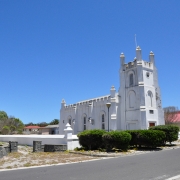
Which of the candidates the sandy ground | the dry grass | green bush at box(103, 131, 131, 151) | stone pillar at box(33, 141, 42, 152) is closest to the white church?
green bush at box(103, 131, 131, 151)

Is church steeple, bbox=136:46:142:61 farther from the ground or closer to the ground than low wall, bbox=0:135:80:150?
farther from the ground

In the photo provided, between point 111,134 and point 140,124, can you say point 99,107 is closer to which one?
point 140,124

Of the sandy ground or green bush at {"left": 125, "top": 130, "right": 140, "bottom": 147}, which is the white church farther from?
the sandy ground

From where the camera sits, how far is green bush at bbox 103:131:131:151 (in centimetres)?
1636

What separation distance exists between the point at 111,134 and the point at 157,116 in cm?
1743

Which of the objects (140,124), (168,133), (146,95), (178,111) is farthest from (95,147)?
(178,111)

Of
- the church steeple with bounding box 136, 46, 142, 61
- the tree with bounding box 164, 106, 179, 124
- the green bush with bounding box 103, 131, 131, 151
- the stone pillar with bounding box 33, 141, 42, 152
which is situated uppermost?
the church steeple with bounding box 136, 46, 142, 61

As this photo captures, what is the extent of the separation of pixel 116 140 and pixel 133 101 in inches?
664

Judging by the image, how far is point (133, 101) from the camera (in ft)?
107

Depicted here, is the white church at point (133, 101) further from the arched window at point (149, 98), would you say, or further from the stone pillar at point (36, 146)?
the stone pillar at point (36, 146)

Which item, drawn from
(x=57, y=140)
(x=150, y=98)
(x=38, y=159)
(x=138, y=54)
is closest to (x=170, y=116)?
(x=150, y=98)

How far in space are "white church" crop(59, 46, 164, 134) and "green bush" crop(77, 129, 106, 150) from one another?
13.2m

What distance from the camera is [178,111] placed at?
59.3 m

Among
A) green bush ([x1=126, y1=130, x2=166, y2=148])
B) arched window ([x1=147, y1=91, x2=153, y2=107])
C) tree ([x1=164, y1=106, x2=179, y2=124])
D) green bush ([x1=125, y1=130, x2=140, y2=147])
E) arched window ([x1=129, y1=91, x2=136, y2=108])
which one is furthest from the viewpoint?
tree ([x1=164, y1=106, x2=179, y2=124])
